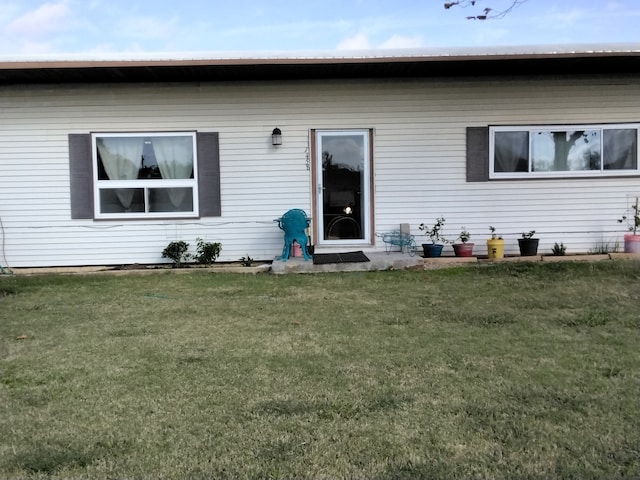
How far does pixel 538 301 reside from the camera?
5.22 m

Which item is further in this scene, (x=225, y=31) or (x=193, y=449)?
(x=225, y=31)

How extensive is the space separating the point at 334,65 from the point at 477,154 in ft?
8.48

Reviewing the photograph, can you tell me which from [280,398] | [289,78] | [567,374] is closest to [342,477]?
[280,398]

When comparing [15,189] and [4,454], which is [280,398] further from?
[15,189]

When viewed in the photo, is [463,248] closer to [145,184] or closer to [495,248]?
[495,248]

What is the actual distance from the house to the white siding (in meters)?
0.02

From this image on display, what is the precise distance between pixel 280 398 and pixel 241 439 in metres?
0.49

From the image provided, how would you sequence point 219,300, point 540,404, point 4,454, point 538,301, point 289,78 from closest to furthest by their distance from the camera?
point 4,454 < point 540,404 < point 538,301 < point 219,300 < point 289,78

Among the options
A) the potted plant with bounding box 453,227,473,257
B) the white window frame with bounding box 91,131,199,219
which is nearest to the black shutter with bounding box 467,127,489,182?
the potted plant with bounding box 453,227,473,257

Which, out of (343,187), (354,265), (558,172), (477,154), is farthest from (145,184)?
(558,172)

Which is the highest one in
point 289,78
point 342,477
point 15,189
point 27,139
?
point 289,78

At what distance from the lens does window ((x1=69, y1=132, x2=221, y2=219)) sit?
8.01 meters

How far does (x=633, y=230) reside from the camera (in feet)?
26.4

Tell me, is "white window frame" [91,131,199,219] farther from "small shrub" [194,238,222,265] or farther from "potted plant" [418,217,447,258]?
"potted plant" [418,217,447,258]
